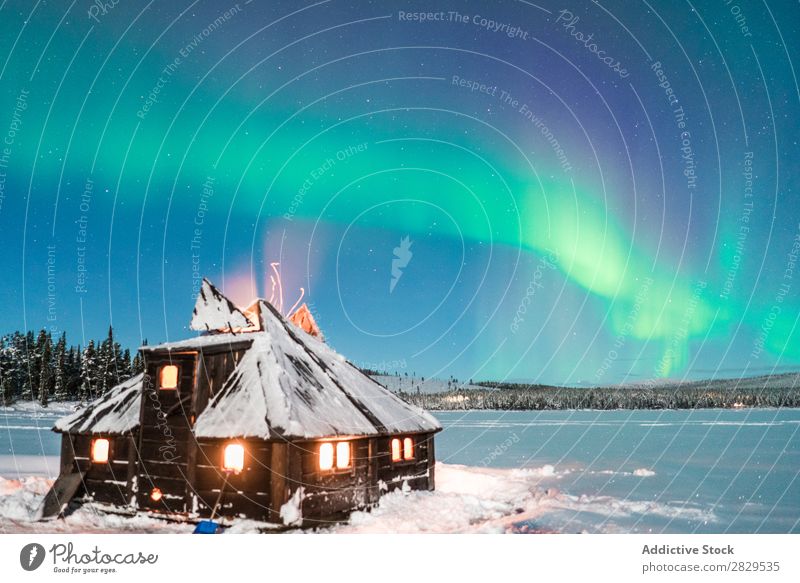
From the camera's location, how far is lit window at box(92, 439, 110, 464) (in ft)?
40.9

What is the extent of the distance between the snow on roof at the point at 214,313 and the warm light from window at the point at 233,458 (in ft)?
9.63

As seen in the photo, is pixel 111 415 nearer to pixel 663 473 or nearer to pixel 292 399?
pixel 292 399

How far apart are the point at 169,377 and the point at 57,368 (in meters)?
16.4

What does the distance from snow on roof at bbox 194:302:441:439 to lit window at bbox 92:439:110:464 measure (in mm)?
3442

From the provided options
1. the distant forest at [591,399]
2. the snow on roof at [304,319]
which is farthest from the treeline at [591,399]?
the snow on roof at [304,319]

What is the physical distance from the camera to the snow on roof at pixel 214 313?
489 inches

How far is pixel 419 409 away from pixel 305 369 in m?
4.55

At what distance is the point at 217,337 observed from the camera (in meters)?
11.8

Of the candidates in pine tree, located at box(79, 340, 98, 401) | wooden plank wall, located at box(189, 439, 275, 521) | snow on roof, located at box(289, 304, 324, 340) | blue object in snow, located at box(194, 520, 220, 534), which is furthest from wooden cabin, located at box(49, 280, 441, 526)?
pine tree, located at box(79, 340, 98, 401)

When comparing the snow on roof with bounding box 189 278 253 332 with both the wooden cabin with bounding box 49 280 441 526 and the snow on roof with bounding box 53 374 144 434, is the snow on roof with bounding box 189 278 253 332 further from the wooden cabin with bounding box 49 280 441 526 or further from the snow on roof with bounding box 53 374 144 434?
the snow on roof with bounding box 53 374 144 434

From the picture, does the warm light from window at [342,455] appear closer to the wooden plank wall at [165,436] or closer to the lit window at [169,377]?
the wooden plank wall at [165,436]
